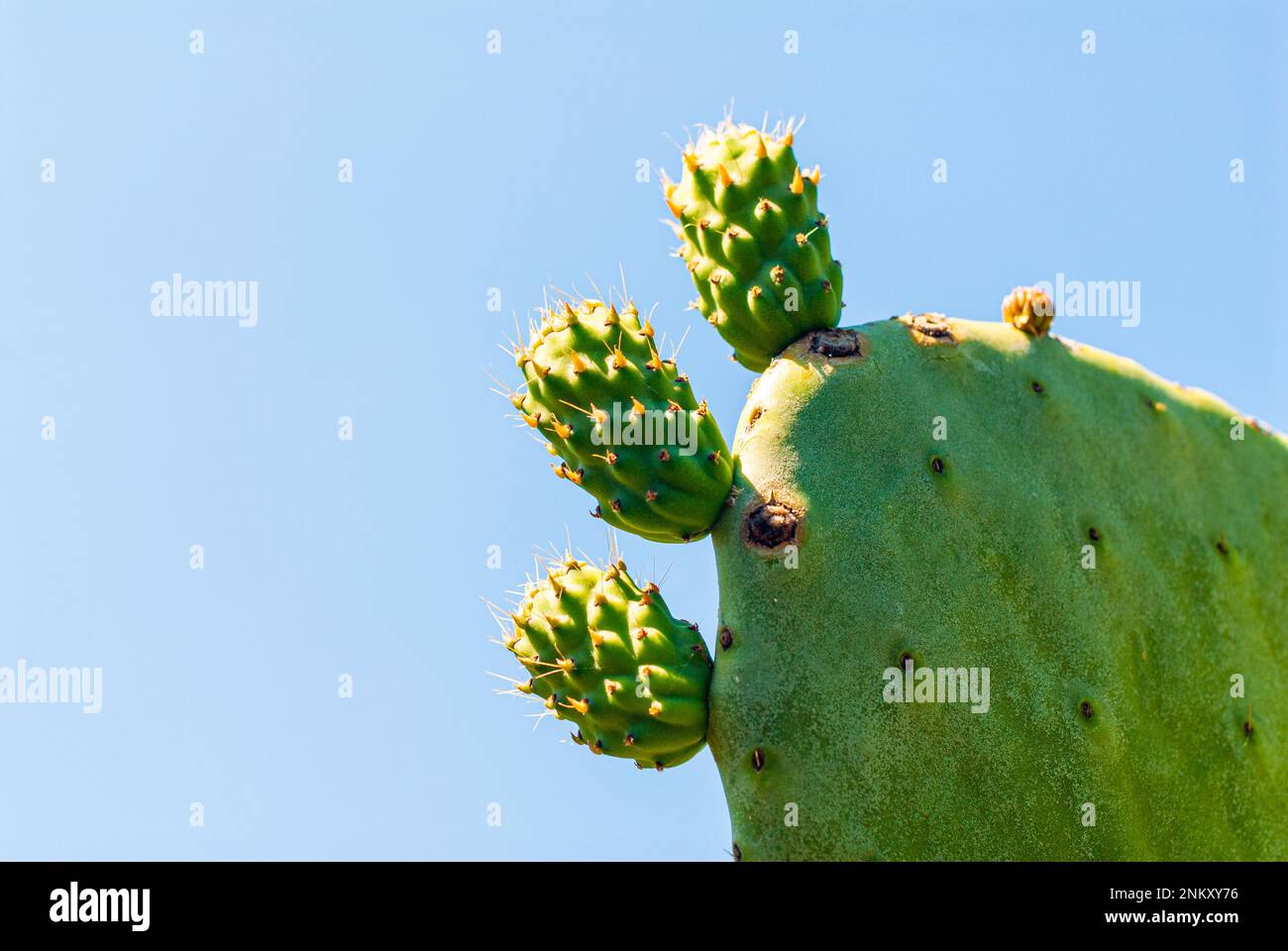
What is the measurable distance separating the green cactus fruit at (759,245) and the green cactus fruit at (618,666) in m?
Result: 0.72

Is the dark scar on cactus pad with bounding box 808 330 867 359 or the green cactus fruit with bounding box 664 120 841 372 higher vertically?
the green cactus fruit with bounding box 664 120 841 372

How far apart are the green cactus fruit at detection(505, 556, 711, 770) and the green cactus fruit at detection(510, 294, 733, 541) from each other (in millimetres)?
179

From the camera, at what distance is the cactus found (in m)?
2.76

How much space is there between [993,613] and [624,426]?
0.94m

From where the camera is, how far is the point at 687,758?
292cm

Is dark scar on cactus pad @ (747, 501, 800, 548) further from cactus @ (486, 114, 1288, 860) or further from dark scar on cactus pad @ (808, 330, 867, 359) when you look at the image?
dark scar on cactus pad @ (808, 330, 867, 359)

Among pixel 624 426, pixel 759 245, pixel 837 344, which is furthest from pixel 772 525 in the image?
pixel 759 245

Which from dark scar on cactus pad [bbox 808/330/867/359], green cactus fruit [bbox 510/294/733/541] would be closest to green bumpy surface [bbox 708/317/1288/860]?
dark scar on cactus pad [bbox 808/330/867/359]

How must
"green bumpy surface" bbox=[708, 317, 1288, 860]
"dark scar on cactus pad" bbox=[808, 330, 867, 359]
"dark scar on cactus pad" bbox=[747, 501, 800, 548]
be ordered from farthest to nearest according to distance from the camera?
"dark scar on cactus pad" bbox=[808, 330, 867, 359] → "dark scar on cactus pad" bbox=[747, 501, 800, 548] → "green bumpy surface" bbox=[708, 317, 1288, 860]

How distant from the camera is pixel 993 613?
2.92m

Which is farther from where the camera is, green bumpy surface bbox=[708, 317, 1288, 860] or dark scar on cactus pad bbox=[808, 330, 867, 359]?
dark scar on cactus pad bbox=[808, 330, 867, 359]
